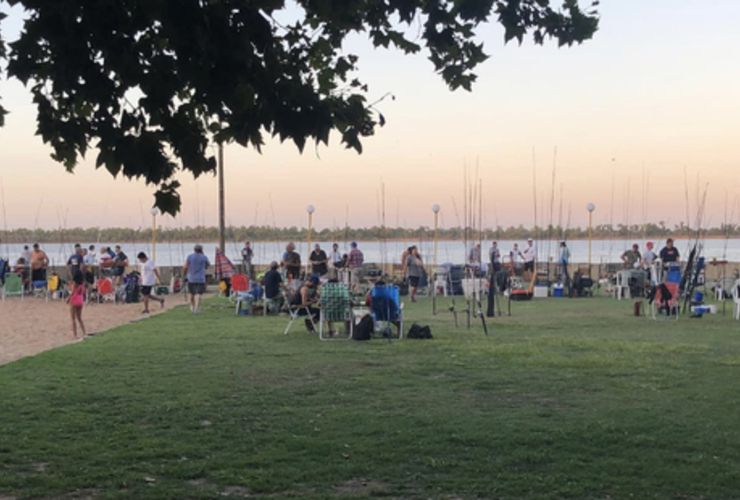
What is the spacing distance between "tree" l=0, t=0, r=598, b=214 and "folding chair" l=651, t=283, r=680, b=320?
38.8 feet

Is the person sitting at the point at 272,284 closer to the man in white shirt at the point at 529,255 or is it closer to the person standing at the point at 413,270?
the person standing at the point at 413,270

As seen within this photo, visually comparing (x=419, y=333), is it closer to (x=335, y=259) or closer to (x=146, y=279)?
(x=146, y=279)

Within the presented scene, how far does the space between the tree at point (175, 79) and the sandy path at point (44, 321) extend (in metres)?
7.34

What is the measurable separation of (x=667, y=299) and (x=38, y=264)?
17.5 meters

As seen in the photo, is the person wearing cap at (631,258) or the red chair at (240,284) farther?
the person wearing cap at (631,258)

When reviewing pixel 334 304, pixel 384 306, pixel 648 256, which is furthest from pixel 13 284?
pixel 648 256

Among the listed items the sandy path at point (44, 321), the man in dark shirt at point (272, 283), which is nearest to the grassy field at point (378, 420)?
the sandy path at point (44, 321)

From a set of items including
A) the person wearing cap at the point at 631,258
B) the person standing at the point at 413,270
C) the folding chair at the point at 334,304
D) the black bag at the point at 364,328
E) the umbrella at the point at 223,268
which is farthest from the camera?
the person wearing cap at the point at 631,258

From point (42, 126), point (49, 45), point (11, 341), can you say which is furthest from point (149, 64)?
point (11, 341)

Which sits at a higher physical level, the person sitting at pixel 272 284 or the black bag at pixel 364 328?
the person sitting at pixel 272 284

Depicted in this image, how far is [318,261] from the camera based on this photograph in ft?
81.1

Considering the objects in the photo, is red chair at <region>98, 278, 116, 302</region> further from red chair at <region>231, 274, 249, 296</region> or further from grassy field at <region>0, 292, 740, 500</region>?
grassy field at <region>0, 292, 740, 500</region>

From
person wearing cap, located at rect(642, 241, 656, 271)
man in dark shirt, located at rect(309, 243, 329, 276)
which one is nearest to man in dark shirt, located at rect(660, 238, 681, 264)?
person wearing cap, located at rect(642, 241, 656, 271)

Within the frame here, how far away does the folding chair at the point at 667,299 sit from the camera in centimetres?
1688
